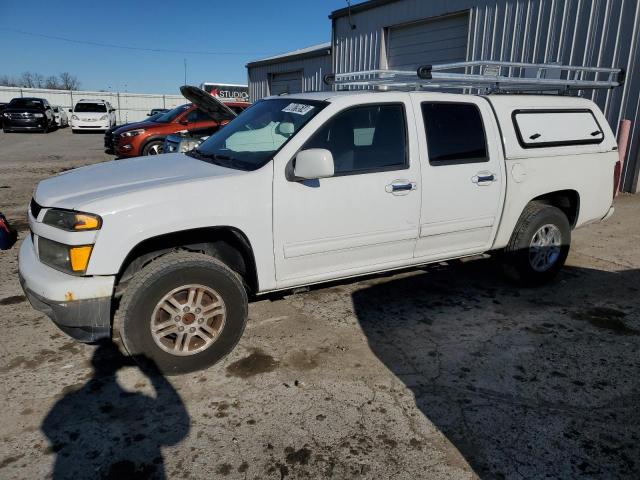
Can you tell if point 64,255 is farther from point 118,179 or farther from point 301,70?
point 301,70

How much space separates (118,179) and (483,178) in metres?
2.81

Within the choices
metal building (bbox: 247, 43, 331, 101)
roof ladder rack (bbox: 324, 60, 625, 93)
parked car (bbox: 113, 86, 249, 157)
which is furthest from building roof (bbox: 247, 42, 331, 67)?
roof ladder rack (bbox: 324, 60, 625, 93)

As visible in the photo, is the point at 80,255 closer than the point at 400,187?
Yes

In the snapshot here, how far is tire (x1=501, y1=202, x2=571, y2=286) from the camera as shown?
→ 14.8 feet

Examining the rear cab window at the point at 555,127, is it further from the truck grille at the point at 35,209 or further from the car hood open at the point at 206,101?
the car hood open at the point at 206,101

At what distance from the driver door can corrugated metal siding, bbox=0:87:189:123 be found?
41.1m

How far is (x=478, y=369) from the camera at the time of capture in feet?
10.8

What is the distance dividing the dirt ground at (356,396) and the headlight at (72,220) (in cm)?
99

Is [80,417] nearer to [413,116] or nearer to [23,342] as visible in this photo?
[23,342]

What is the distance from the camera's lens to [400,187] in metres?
3.65

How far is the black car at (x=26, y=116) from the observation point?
23531 millimetres

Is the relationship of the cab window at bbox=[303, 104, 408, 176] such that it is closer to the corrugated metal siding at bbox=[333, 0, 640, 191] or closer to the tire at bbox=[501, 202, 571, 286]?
the tire at bbox=[501, 202, 571, 286]

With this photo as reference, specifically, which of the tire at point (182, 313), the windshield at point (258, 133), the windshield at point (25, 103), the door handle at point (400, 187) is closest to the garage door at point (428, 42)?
the windshield at point (258, 133)

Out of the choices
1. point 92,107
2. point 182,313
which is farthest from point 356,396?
point 92,107
